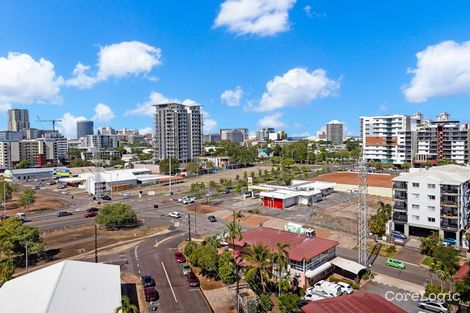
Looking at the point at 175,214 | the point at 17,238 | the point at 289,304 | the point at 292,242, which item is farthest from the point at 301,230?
the point at 17,238

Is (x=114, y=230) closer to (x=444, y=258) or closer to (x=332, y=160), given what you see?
(x=444, y=258)

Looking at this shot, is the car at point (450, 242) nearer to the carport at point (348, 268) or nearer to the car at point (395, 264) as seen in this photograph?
the car at point (395, 264)

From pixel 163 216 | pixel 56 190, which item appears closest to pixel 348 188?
pixel 163 216

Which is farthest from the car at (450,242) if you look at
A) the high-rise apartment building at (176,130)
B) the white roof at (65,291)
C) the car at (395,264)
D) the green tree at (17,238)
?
the high-rise apartment building at (176,130)

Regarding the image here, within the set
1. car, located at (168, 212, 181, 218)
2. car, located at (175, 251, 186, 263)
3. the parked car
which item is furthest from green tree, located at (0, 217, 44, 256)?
car, located at (168, 212, 181, 218)

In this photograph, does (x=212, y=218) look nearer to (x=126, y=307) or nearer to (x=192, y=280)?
(x=192, y=280)

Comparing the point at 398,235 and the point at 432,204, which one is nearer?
the point at 432,204
